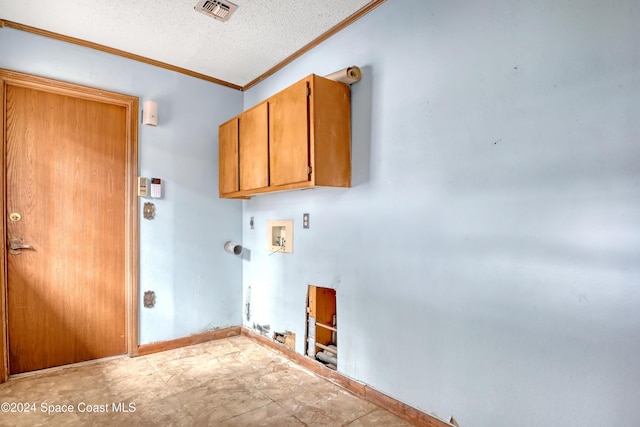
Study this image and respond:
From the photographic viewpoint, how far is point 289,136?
2.41 m

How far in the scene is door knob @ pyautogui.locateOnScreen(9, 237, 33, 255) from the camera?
2.52m

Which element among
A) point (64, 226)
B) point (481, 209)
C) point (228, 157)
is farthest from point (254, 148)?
point (481, 209)

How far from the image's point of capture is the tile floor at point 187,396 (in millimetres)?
2008

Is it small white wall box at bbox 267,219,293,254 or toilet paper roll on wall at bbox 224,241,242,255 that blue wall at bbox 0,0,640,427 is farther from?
toilet paper roll on wall at bbox 224,241,242,255

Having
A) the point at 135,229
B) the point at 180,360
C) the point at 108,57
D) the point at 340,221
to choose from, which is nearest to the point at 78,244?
the point at 135,229

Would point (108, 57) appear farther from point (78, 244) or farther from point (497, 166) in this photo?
point (497, 166)

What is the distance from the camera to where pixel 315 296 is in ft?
8.82

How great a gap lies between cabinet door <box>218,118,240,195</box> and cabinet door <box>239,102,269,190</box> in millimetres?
108

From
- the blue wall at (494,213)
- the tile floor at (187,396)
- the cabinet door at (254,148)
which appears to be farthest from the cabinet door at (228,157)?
the tile floor at (187,396)

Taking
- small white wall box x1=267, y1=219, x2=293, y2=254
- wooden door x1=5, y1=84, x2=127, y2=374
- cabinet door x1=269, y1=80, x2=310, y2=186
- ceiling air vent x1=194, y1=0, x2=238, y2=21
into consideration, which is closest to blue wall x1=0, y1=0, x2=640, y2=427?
small white wall box x1=267, y1=219, x2=293, y2=254

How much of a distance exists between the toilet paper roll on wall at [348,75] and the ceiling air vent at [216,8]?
0.82 metres

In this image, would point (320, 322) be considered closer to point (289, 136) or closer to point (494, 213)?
point (289, 136)

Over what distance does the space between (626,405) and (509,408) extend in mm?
449

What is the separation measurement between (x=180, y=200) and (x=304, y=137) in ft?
5.25
